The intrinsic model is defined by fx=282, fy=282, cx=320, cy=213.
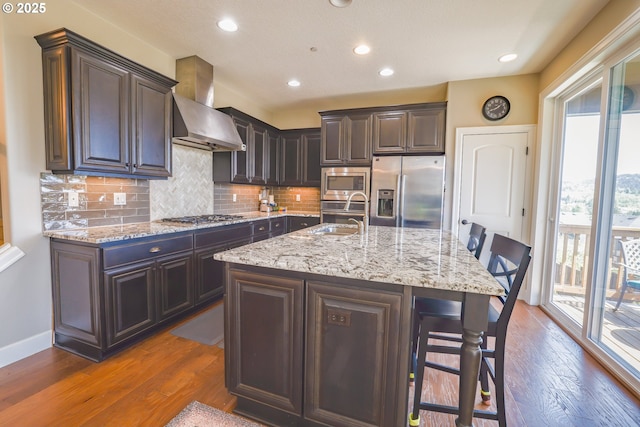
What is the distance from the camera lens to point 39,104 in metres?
2.07

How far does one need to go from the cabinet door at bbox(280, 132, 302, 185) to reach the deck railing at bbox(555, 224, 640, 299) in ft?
11.4

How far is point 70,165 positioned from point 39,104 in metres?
0.55

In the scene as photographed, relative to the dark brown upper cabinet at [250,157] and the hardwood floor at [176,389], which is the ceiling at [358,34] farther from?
the hardwood floor at [176,389]

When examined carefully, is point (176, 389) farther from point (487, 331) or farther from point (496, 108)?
point (496, 108)

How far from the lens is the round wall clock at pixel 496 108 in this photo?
3439mm

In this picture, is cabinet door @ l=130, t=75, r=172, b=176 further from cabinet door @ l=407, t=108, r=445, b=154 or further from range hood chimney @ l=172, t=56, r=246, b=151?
cabinet door @ l=407, t=108, r=445, b=154

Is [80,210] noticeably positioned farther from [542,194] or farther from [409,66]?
[542,194]

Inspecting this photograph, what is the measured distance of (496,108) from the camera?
3.47 metres

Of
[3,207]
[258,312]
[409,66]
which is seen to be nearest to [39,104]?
[3,207]

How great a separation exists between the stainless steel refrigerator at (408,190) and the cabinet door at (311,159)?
1.06 metres

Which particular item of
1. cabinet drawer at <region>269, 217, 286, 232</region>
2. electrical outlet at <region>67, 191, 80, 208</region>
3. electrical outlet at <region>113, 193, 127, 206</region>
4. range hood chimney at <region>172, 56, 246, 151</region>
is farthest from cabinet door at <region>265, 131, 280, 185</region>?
electrical outlet at <region>67, 191, 80, 208</region>

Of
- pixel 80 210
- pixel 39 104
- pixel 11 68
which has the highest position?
pixel 11 68

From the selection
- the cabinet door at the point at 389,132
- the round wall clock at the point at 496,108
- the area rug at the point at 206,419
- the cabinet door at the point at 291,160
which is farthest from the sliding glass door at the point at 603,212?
the cabinet door at the point at 291,160

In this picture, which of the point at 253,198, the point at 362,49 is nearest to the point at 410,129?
the point at 362,49
